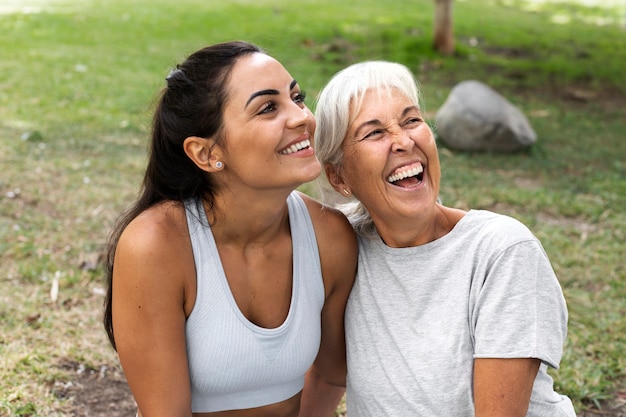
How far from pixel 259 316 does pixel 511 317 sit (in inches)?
33.7

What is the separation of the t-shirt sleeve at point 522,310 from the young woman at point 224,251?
630mm

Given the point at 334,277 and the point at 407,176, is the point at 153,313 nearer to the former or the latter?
the point at 334,277

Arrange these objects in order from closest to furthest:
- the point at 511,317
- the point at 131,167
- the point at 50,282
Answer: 1. the point at 511,317
2. the point at 50,282
3. the point at 131,167

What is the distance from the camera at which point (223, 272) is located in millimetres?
2529

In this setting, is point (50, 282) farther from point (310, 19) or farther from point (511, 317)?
point (310, 19)

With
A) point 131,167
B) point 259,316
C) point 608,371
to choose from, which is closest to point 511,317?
point 259,316

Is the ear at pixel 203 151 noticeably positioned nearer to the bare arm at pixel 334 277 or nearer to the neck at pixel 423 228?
the bare arm at pixel 334 277

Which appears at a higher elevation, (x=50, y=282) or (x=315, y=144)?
(x=315, y=144)

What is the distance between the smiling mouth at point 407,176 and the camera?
8.22ft

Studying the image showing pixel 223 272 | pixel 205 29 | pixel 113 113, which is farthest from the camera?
pixel 205 29

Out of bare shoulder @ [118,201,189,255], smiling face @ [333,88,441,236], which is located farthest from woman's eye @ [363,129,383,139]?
bare shoulder @ [118,201,189,255]

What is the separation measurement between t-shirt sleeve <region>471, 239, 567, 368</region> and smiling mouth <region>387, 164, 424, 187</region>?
40cm

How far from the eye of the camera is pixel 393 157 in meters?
2.52

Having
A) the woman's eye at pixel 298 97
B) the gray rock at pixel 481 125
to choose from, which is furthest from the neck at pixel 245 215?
the gray rock at pixel 481 125
